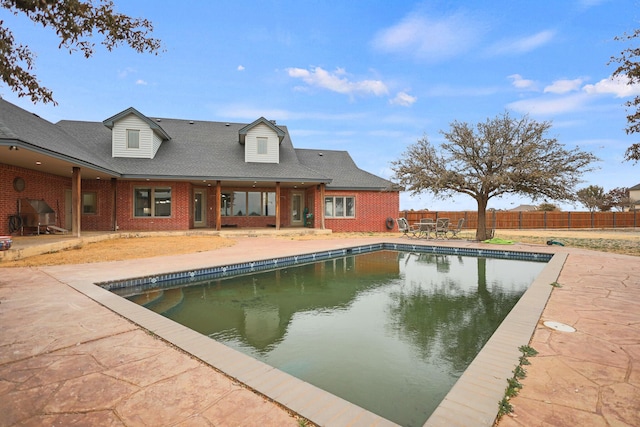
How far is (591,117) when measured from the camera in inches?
683

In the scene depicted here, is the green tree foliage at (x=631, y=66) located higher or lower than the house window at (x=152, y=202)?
higher

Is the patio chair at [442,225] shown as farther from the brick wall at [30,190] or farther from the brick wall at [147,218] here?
the brick wall at [30,190]

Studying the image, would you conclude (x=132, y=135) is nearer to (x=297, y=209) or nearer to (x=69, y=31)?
(x=297, y=209)

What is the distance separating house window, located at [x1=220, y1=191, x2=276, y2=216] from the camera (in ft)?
59.5

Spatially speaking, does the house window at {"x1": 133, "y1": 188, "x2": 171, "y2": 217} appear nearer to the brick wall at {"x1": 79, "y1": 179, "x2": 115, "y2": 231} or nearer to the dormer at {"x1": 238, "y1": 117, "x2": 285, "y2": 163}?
the brick wall at {"x1": 79, "y1": 179, "x2": 115, "y2": 231}

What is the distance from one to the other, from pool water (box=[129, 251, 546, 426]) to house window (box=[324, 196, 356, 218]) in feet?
31.6

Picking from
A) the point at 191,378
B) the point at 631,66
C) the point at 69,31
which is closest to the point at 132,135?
the point at 69,31

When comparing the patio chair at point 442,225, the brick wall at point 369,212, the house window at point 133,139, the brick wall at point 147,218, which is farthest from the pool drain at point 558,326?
the house window at point 133,139

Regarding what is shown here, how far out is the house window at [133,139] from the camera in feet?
51.8

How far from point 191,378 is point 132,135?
1649cm

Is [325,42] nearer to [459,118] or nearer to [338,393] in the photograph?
[459,118]

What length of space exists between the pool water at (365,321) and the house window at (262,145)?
1026cm

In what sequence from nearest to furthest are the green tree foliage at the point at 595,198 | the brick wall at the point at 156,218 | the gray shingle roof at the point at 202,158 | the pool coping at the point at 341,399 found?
the pool coping at the point at 341,399, the gray shingle roof at the point at 202,158, the brick wall at the point at 156,218, the green tree foliage at the point at 595,198

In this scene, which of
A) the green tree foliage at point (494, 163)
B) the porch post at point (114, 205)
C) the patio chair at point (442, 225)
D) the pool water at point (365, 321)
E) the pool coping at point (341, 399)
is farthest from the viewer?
the patio chair at point (442, 225)
